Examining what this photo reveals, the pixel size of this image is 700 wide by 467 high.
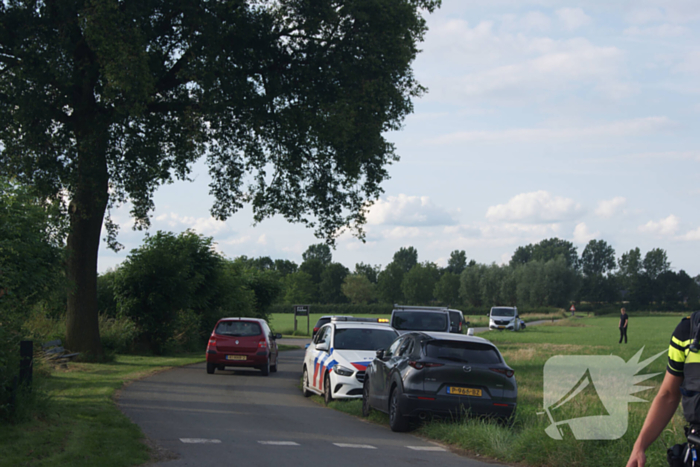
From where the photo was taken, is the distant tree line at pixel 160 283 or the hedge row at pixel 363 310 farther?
the hedge row at pixel 363 310

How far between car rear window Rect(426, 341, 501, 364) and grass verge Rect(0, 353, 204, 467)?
4.46 metres

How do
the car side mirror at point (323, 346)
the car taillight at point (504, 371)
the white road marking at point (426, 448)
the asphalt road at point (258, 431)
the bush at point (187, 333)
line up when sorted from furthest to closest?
the bush at point (187, 333) < the car side mirror at point (323, 346) < the car taillight at point (504, 371) < the white road marking at point (426, 448) < the asphalt road at point (258, 431)

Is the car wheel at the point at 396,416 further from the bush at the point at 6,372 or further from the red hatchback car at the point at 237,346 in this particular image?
the red hatchback car at the point at 237,346

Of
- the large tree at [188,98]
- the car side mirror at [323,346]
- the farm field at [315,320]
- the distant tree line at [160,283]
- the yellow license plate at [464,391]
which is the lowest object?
the farm field at [315,320]

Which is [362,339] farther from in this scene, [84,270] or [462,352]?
→ [84,270]

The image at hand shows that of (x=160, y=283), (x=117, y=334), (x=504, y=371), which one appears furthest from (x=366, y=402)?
(x=160, y=283)

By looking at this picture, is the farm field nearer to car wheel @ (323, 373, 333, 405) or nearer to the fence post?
car wheel @ (323, 373, 333, 405)

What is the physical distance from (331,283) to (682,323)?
515ft

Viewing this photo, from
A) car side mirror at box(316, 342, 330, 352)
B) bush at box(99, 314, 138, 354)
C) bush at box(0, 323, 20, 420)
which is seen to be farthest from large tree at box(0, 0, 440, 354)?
bush at box(0, 323, 20, 420)

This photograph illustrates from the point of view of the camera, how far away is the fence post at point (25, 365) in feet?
31.2

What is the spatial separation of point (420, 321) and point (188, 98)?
9461 mm

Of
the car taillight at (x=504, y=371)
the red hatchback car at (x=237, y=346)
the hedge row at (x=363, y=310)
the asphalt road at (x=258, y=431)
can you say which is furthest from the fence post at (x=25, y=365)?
the hedge row at (x=363, y=310)

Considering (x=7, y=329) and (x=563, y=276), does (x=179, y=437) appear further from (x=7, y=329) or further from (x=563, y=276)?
(x=563, y=276)

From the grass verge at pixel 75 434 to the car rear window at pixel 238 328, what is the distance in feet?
17.9
